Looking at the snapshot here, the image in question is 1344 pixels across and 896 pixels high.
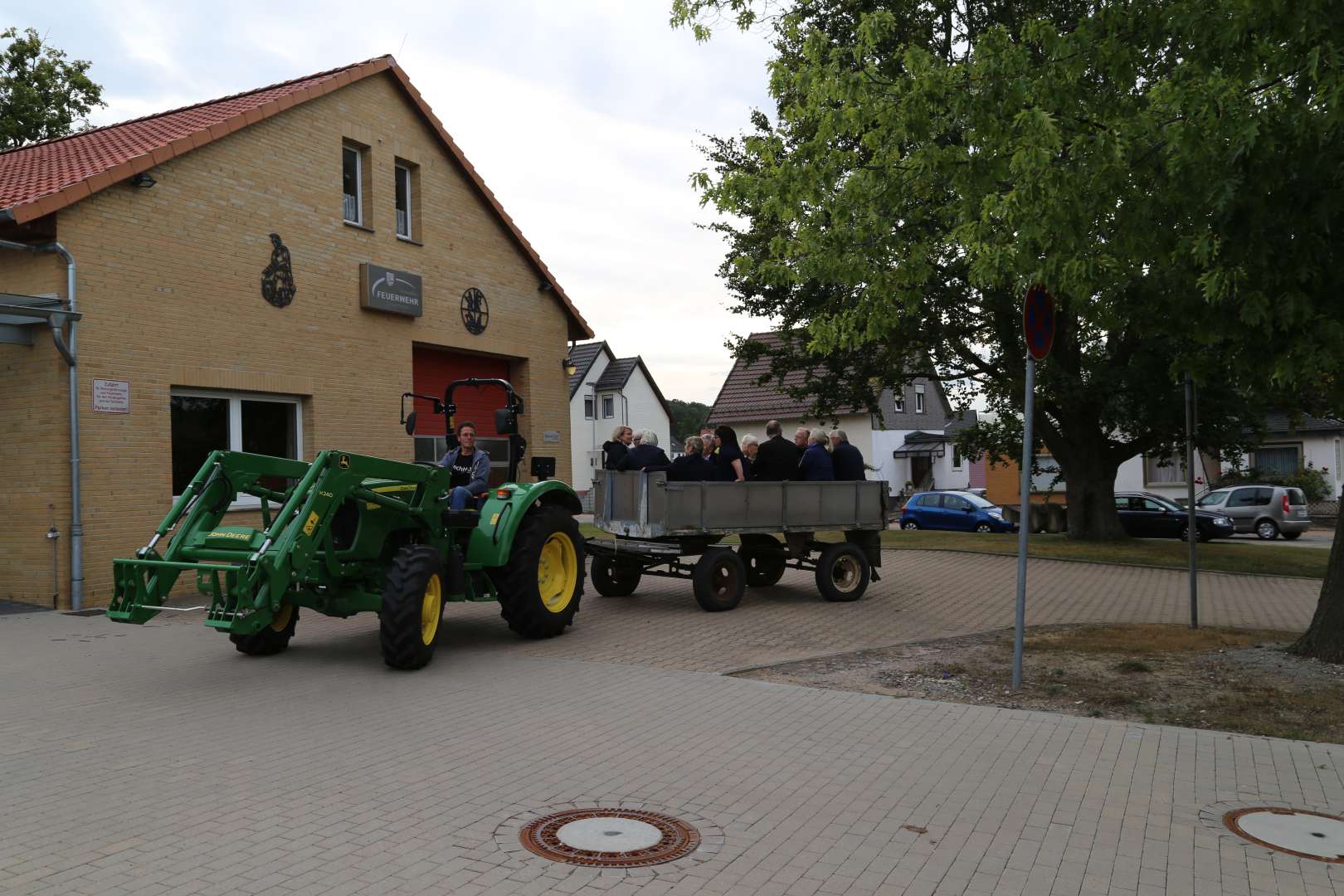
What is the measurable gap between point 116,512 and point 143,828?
337 inches

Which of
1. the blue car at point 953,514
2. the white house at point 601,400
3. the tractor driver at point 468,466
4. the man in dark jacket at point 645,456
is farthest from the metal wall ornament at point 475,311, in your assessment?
the white house at point 601,400

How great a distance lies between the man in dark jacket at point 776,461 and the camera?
505 inches

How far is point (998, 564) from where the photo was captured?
1786cm

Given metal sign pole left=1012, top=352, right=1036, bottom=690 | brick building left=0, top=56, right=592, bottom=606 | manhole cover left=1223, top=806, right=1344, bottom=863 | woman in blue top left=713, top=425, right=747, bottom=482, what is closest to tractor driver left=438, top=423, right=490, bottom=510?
brick building left=0, top=56, right=592, bottom=606

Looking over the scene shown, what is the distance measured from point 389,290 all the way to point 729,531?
23.4ft

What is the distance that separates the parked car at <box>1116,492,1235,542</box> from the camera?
97.0 feet

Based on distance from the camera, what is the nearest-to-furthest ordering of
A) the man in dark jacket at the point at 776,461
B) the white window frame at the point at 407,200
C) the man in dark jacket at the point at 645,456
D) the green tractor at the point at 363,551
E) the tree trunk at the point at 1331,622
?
the green tractor at the point at 363,551 < the tree trunk at the point at 1331,622 < the man in dark jacket at the point at 645,456 < the man in dark jacket at the point at 776,461 < the white window frame at the point at 407,200

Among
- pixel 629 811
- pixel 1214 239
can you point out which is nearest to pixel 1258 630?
pixel 1214 239

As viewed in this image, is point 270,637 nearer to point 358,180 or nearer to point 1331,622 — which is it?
point 1331,622

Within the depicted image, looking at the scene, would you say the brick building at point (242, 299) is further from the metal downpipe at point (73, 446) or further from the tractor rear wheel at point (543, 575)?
the tractor rear wheel at point (543, 575)

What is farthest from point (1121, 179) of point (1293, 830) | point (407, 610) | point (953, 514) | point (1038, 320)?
point (953, 514)

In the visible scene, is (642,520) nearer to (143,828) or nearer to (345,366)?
(345,366)

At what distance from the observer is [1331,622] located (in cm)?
833

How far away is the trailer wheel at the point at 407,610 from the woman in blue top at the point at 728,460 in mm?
4940
